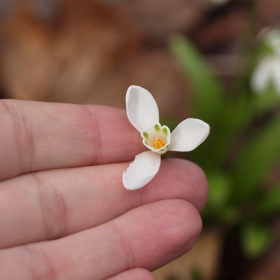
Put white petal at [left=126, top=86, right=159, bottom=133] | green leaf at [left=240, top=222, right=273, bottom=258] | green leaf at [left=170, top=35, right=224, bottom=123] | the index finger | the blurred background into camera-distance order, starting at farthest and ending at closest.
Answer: green leaf at [left=170, top=35, right=224, bottom=123] < the blurred background < green leaf at [left=240, top=222, right=273, bottom=258] < white petal at [left=126, top=86, right=159, bottom=133] < the index finger

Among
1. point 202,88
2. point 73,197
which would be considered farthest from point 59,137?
point 202,88

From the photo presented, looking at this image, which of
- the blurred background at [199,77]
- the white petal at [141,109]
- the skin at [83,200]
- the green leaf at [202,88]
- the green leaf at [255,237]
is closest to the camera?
the skin at [83,200]

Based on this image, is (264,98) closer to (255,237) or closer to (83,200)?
(255,237)

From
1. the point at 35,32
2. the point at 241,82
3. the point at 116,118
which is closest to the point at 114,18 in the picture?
the point at 35,32

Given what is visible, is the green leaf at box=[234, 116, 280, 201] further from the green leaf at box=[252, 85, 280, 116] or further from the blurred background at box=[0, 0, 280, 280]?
the green leaf at box=[252, 85, 280, 116]

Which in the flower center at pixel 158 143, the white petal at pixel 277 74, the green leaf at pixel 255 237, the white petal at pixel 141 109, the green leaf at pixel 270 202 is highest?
the white petal at pixel 277 74

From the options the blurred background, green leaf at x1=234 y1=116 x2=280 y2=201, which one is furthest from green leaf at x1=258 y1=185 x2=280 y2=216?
green leaf at x1=234 y1=116 x2=280 y2=201

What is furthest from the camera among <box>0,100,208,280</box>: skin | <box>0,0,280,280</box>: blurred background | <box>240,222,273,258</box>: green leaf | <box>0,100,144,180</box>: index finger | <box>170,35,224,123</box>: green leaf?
<box>170,35,224,123</box>: green leaf

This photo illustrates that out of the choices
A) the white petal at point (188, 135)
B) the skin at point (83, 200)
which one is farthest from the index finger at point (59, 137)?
the white petal at point (188, 135)

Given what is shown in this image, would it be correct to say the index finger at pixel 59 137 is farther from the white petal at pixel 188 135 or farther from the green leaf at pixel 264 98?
the green leaf at pixel 264 98
